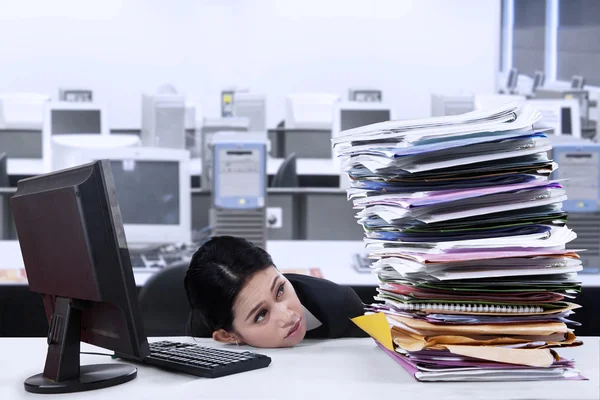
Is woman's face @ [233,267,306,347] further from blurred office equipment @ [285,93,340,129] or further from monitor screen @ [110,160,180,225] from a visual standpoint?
blurred office equipment @ [285,93,340,129]

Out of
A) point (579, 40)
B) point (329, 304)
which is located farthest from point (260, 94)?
point (579, 40)

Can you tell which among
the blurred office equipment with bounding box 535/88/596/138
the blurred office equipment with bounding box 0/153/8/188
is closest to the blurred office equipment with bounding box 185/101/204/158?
the blurred office equipment with bounding box 0/153/8/188

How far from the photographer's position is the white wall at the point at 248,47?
375 inches

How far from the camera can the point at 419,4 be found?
9.99m

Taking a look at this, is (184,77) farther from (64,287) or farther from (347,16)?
(64,287)

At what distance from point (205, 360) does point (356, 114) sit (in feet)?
12.3

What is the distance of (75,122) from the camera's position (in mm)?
5266

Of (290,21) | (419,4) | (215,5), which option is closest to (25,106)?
(215,5)

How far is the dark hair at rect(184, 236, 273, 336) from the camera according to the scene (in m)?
1.27

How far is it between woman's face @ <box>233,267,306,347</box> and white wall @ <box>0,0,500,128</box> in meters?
8.58

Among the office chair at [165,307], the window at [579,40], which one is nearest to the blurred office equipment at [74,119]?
the office chair at [165,307]

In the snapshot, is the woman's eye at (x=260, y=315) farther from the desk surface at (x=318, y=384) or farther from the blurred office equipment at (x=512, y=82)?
the blurred office equipment at (x=512, y=82)

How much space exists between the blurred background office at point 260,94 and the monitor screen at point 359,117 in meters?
0.01

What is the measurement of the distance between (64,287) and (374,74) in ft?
30.2
